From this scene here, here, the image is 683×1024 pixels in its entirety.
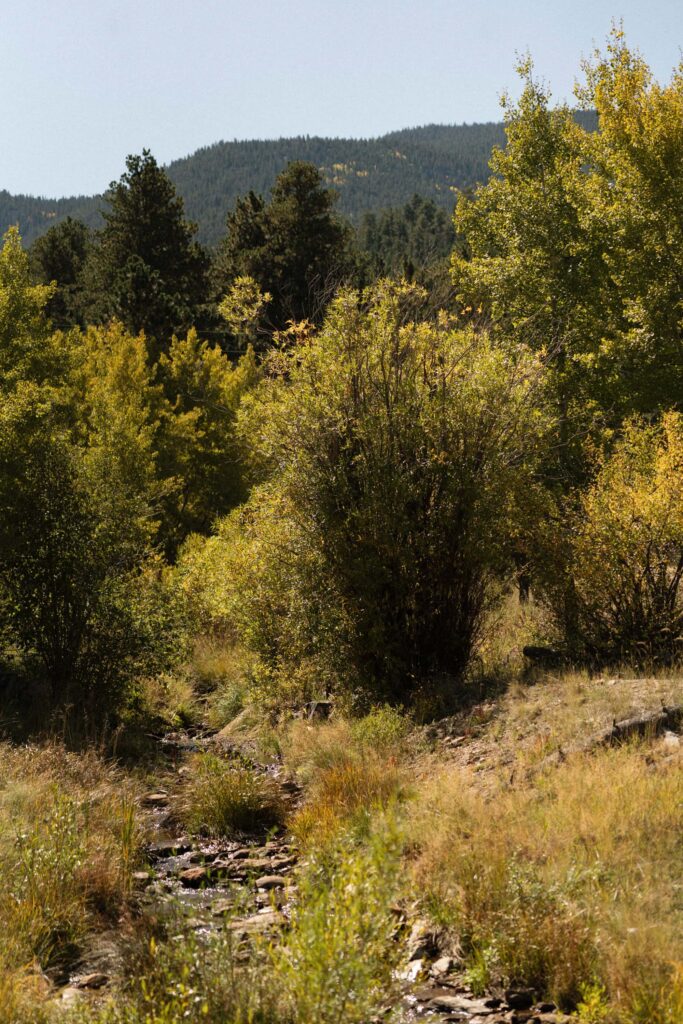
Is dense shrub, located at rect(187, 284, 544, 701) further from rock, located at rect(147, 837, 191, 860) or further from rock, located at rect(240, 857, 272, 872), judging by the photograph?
rock, located at rect(240, 857, 272, 872)

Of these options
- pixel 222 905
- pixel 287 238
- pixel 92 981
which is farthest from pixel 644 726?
pixel 287 238

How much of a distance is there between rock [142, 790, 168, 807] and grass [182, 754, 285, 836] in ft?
1.55

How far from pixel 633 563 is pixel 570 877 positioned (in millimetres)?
5874

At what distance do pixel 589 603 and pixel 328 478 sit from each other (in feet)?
12.5

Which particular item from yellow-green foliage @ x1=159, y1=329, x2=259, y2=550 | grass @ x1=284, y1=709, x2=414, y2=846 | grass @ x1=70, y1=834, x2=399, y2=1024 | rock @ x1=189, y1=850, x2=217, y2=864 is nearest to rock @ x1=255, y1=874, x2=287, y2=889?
grass @ x1=284, y1=709, x2=414, y2=846

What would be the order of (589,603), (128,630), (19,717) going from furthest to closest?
(128,630), (19,717), (589,603)

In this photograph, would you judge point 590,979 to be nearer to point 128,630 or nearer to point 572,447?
point 128,630

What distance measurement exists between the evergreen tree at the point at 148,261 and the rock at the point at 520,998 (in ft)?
117

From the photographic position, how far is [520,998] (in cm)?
553

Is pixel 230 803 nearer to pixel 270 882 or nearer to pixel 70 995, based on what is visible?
pixel 270 882

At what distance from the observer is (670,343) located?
16.6 m

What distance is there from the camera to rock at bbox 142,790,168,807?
10.3 metres

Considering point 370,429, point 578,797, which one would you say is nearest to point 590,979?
point 578,797

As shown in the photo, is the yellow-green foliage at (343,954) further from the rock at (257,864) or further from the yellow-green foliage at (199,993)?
the rock at (257,864)
